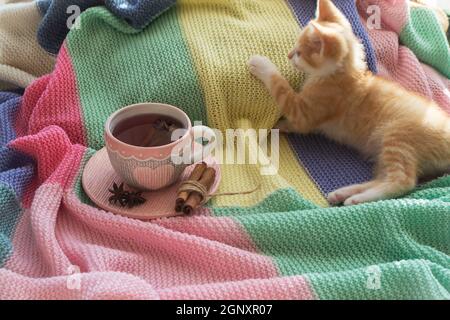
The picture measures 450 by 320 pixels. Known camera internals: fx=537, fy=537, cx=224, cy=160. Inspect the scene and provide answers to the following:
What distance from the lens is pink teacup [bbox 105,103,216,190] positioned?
2.36 feet

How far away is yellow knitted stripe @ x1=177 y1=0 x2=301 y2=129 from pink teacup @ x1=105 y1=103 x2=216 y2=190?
15cm

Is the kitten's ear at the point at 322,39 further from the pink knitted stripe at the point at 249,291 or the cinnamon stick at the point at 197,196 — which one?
the pink knitted stripe at the point at 249,291

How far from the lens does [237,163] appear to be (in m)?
0.88

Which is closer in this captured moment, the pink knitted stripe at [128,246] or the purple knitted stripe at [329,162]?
the pink knitted stripe at [128,246]

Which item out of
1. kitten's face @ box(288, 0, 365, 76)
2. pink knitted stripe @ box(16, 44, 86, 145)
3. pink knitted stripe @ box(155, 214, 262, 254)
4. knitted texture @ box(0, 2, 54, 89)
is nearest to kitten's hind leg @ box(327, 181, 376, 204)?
pink knitted stripe @ box(155, 214, 262, 254)

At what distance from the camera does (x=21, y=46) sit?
1.03 meters

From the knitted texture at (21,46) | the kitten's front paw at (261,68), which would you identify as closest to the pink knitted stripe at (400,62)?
the kitten's front paw at (261,68)

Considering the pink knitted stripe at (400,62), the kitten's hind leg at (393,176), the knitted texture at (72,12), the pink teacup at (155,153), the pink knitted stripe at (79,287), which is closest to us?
the pink knitted stripe at (79,287)

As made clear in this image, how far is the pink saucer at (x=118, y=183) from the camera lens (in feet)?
2.46

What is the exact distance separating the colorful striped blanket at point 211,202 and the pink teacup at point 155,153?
0.20 ft

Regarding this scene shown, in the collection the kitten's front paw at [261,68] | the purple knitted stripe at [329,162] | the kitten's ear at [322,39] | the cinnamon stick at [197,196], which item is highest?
the kitten's ear at [322,39]

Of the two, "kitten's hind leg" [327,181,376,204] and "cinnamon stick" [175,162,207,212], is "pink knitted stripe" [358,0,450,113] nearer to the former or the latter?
"kitten's hind leg" [327,181,376,204]
